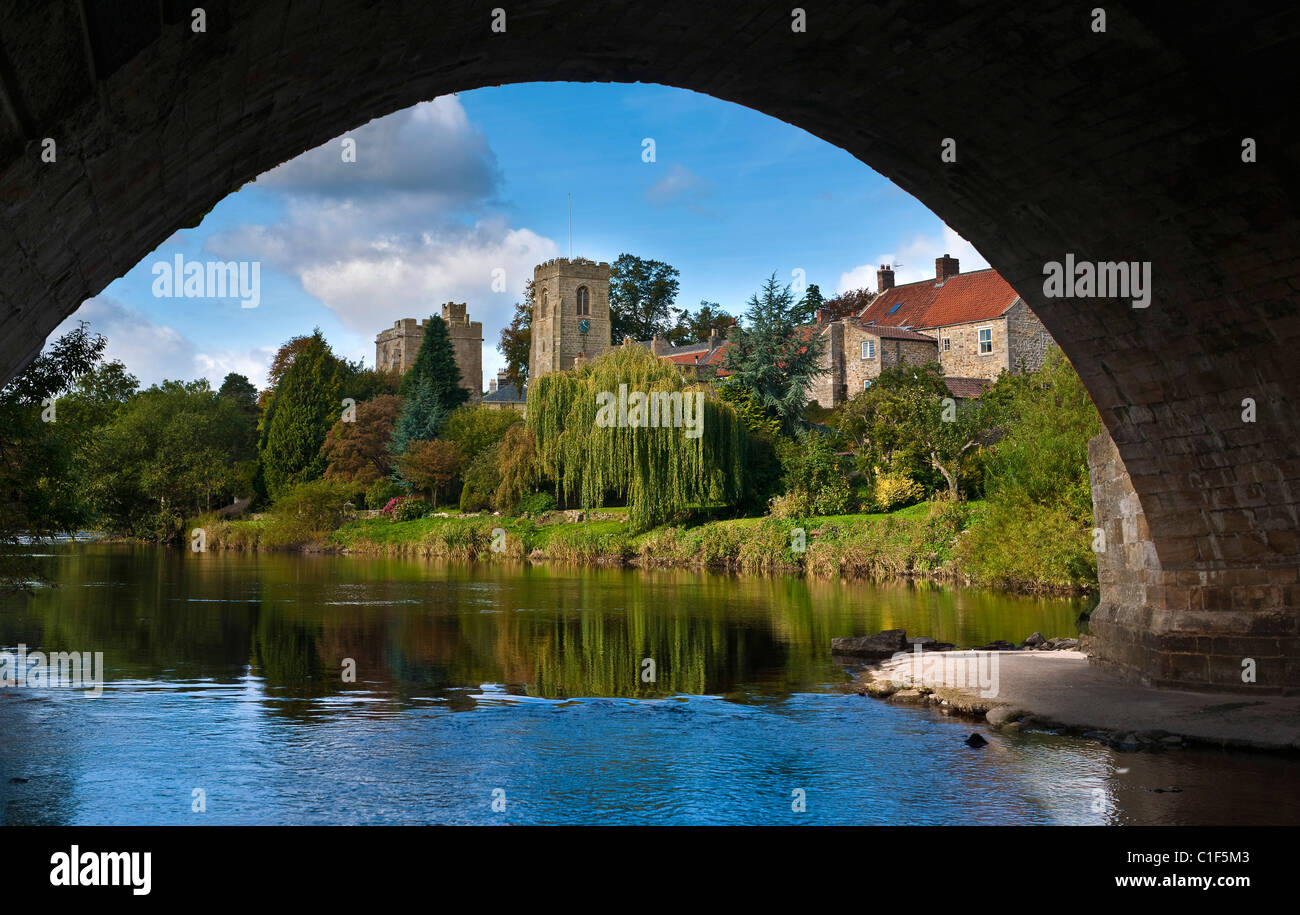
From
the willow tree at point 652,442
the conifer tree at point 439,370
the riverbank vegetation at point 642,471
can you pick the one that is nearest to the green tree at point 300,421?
the riverbank vegetation at point 642,471

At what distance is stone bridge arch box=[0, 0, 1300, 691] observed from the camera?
431cm

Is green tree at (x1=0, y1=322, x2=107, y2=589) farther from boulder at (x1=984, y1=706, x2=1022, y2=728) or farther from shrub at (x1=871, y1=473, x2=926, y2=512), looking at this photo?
shrub at (x1=871, y1=473, x2=926, y2=512)

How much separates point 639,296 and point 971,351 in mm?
36944

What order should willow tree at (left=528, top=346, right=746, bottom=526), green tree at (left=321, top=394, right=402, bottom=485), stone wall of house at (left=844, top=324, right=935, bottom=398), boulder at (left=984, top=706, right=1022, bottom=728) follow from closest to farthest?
boulder at (left=984, top=706, right=1022, bottom=728)
willow tree at (left=528, top=346, right=746, bottom=526)
stone wall of house at (left=844, top=324, right=935, bottom=398)
green tree at (left=321, top=394, right=402, bottom=485)

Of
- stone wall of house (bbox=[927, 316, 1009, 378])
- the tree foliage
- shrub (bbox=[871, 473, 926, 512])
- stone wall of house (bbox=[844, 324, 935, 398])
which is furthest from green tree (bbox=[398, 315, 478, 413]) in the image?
shrub (bbox=[871, 473, 926, 512])

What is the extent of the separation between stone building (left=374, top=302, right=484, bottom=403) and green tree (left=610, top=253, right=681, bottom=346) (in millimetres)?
19365

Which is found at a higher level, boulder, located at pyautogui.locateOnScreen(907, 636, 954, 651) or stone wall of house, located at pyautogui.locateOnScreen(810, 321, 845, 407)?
stone wall of house, located at pyautogui.locateOnScreen(810, 321, 845, 407)

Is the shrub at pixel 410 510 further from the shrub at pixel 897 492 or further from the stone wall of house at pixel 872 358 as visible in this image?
the shrub at pixel 897 492

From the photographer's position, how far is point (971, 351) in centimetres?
5053

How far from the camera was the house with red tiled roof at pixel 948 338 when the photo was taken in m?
48.7

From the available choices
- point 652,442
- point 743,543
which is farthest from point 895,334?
point 743,543
